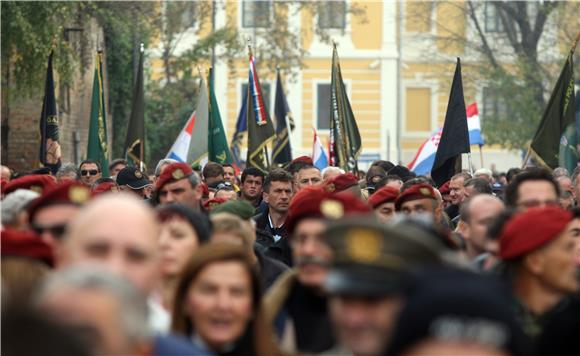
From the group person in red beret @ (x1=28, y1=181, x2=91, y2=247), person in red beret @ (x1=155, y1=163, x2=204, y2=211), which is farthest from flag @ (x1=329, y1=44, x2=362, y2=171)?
person in red beret @ (x1=28, y1=181, x2=91, y2=247)

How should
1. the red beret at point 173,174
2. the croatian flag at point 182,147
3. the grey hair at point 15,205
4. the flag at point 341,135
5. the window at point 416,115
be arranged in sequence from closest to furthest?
1. the grey hair at point 15,205
2. the red beret at point 173,174
3. the flag at point 341,135
4. the croatian flag at point 182,147
5. the window at point 416,115

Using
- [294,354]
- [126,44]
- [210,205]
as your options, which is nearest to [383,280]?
[294,354]

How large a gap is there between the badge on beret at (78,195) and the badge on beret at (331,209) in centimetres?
126

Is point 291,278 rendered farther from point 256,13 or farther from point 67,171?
point 256,13

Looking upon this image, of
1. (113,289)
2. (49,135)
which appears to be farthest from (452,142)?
(113,289)

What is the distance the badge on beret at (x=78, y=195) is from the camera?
7653 millimetres

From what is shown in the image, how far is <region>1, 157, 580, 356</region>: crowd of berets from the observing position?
387 cm

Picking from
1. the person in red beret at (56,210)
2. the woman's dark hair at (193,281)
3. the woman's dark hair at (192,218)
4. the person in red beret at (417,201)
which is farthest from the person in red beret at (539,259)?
the person in red beret at (417,201)

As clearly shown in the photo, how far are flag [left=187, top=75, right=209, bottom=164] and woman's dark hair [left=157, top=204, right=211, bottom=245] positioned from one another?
13.5 metres

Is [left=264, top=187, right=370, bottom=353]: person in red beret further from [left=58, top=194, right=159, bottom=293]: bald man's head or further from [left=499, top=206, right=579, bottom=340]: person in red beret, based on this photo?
[left=58, top=194, right=159, bottom=293]: bald man's head

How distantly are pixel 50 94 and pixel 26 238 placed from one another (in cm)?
1480

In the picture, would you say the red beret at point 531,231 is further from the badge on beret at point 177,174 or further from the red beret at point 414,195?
the badge on beret at point 177,174

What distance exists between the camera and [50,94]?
2109 cm

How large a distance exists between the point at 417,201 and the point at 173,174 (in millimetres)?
1663
